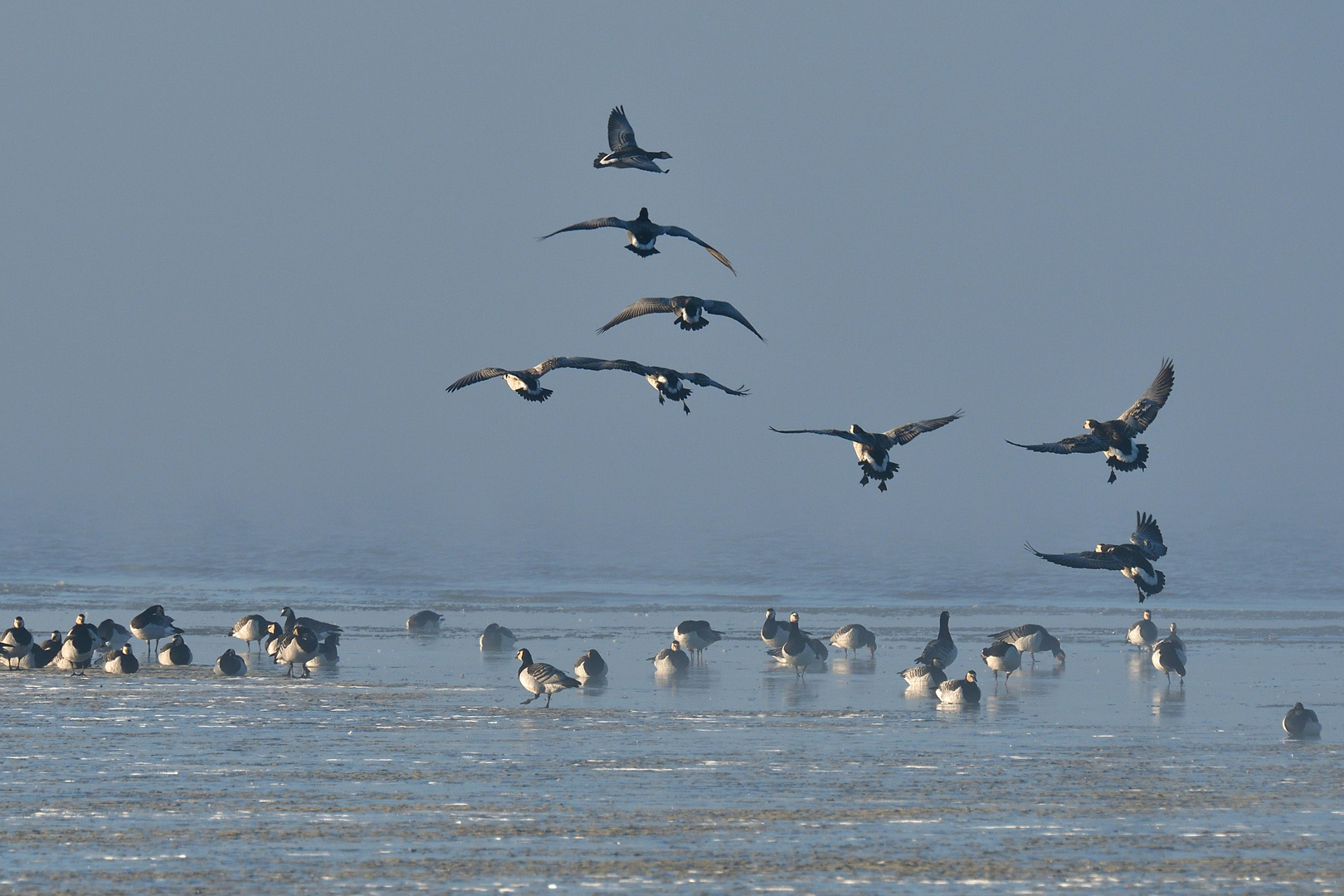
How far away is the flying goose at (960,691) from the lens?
24.0 metres

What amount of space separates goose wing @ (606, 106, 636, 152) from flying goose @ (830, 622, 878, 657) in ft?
32.3

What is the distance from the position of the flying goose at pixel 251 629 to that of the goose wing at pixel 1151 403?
A: 52.6 ft

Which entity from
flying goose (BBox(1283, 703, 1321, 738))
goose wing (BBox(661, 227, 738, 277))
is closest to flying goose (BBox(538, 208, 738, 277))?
goose wing (BBox(661, 227, 738, 277))

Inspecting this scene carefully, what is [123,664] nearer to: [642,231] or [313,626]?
[313,626]

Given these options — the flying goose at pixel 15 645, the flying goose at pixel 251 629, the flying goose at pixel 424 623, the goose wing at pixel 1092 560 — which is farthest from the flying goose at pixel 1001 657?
the flying goose at pixel 15 645

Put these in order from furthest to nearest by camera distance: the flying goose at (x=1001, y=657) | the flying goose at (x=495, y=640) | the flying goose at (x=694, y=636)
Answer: the flying goose at (x=495, y=640) < the flying goose at (x=694, y=636) < the flying goose at (x=1001, y=657)

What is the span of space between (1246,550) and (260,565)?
3701 centimetres

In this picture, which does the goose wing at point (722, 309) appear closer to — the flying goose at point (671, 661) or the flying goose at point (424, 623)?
the flying goose at point (671, 661)

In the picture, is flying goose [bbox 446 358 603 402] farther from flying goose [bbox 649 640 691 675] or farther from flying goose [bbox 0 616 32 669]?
flying goose [bbox 0 616 32 669]

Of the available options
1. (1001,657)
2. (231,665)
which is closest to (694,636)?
(1001,657)

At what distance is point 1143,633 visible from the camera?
3056 centimetres

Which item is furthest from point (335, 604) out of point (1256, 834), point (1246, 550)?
point (1246, 550)

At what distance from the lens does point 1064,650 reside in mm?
31609

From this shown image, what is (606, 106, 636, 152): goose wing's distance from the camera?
24.8 metres
